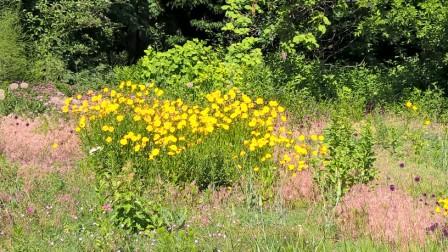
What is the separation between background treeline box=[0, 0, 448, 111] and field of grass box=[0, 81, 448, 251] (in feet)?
13.2

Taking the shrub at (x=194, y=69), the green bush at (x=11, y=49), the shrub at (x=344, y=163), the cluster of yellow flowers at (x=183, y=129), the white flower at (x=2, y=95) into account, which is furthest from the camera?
the green bush at (x=11, y=49)

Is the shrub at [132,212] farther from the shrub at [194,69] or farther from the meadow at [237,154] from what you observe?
the shrub at [194,69]

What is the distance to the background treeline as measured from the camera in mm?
11336

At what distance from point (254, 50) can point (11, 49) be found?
5.28 metres

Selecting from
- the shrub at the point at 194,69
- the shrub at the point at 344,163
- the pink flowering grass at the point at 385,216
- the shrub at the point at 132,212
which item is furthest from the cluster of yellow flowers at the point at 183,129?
the shrub at the point at 194,69

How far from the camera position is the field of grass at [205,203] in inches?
173

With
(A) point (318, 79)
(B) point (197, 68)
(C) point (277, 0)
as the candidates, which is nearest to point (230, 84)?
(B) point (197, 68)

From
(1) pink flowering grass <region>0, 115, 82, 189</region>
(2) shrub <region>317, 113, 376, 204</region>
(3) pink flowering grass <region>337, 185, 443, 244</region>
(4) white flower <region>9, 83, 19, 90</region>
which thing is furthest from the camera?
(4) white flower <region>9, 83, 19, 90</region>

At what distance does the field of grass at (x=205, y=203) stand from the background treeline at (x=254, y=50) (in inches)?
158

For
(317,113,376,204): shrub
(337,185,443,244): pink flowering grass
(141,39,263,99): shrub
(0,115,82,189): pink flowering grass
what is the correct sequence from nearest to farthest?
1. (337,185,443,244): pink flowering grass
2. (317,113,376,204): shrub
3. (0,115,82,189): pink flowering grass
4. (141,39,263,99): shrub

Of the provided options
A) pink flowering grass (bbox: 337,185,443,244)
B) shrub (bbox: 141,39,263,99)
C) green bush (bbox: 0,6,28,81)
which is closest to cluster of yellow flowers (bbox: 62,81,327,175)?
pink flowering grass (bbox: 337,185,443,244)

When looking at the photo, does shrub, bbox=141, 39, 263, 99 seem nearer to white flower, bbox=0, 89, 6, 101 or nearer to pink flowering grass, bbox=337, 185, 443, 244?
white flower, bbox=0, 89, 6, 101

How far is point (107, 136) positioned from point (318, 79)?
6.26m

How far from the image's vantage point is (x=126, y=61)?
18.7 m
